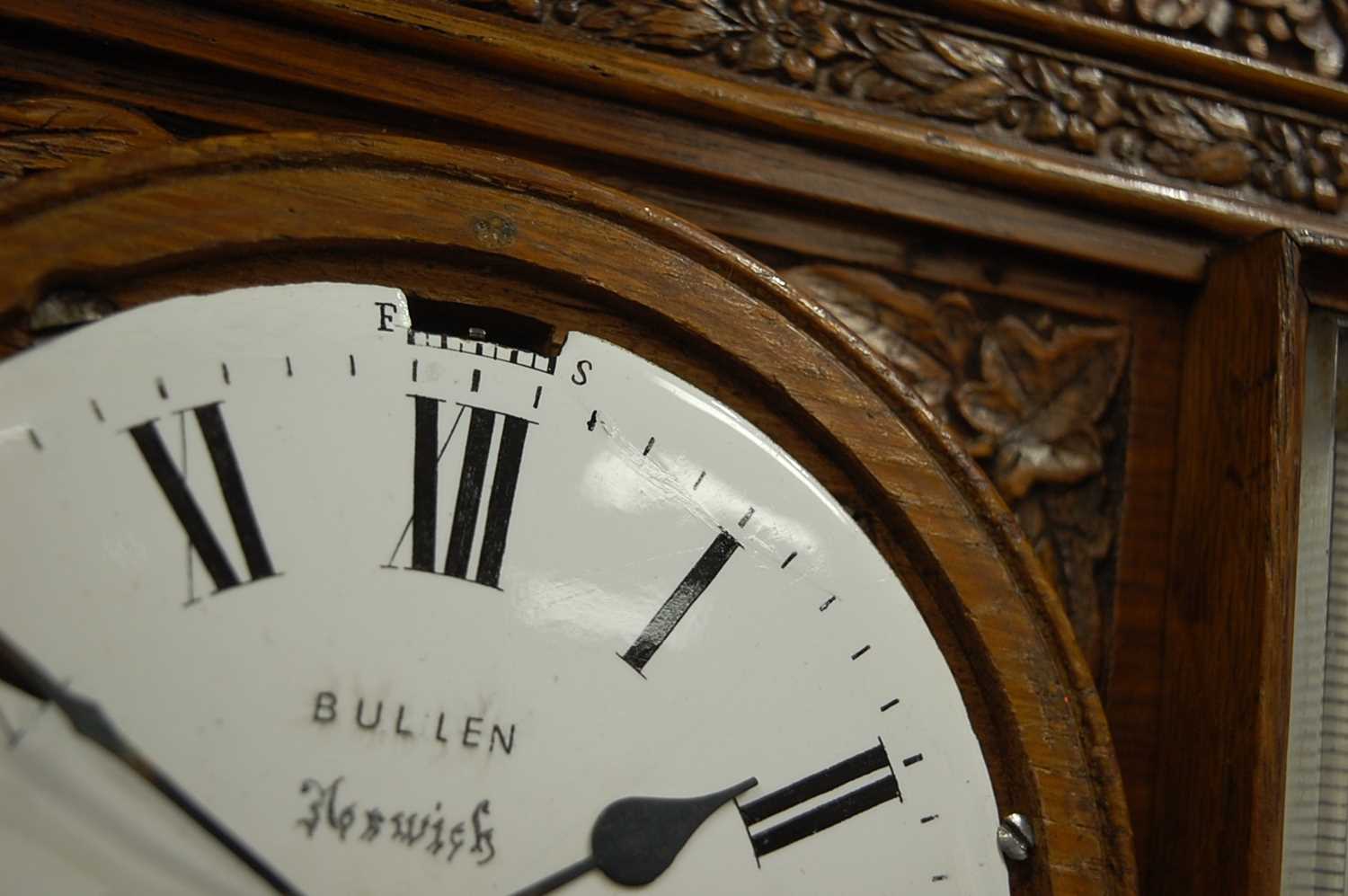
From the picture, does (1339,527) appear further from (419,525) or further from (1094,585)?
(419,525)

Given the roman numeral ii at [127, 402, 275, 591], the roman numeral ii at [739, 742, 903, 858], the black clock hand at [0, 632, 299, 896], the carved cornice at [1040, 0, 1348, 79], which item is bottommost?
the black clock hand at [0, 632, 299, 896]

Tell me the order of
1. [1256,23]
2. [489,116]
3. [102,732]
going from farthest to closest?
[1256,23], [489,116], [102,732]

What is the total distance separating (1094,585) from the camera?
532 millimetres

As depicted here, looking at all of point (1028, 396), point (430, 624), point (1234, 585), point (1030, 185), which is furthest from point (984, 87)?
point (430, 624)

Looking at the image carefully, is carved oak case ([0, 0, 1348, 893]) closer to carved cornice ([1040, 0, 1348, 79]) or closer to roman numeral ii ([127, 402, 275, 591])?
carved cornice ([1040, 0, 1348, 79])

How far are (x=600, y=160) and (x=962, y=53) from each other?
196 millimetres

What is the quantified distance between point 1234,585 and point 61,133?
1.82 feet

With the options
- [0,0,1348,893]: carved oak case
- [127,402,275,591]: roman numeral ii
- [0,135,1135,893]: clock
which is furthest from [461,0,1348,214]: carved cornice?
[127,402,275,591]: roman numeral ii

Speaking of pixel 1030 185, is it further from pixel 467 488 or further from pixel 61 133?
pixel 61 133

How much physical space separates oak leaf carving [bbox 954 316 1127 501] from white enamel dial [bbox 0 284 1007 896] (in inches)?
4.9

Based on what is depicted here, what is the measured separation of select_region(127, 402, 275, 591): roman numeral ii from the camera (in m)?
0.37

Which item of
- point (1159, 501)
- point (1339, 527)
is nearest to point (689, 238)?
point (1159, 501)

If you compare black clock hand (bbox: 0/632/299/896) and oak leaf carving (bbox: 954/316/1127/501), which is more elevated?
oak leaf carving (bbox: 954/316/1127/501)

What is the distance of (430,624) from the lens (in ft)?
1.26
